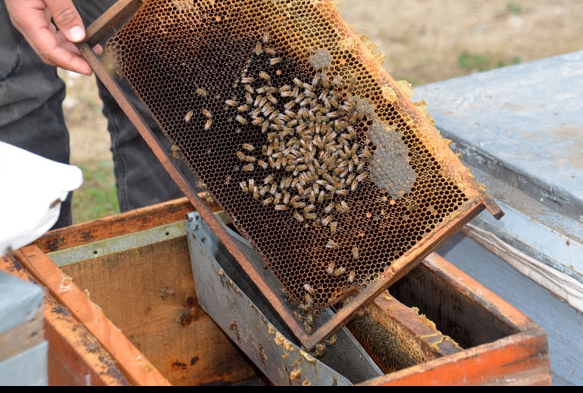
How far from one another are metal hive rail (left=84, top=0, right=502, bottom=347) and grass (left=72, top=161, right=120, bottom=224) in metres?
3.20

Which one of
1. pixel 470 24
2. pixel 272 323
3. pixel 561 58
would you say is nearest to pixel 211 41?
pixel 272 323

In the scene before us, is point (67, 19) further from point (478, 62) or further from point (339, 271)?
point (478, 62)

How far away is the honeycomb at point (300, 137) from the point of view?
231cm

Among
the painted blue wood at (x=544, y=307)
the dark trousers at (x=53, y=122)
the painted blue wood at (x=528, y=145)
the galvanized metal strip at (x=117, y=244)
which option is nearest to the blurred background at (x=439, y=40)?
the dark trousers at (x=53, y=122)

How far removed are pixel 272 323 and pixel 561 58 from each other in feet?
7.24

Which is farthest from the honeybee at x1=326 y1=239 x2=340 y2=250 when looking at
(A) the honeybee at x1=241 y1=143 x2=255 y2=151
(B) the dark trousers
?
(B) the dark trousers

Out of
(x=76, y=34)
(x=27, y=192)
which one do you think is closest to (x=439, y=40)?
(x=76, y=34)

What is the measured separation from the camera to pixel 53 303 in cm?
209

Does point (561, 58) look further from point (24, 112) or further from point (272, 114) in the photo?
point (24, 112)

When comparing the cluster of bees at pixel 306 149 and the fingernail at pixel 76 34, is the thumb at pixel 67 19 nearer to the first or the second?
the fingernail at pixel 76 34

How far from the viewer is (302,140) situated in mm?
2404

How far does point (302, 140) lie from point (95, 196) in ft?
12.7

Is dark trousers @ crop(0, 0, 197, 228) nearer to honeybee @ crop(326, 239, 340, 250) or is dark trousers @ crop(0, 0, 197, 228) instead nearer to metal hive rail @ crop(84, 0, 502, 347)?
metal hive rail @ crop(84, 0, 502, 347)

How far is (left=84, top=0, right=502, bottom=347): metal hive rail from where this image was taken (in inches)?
90.5
